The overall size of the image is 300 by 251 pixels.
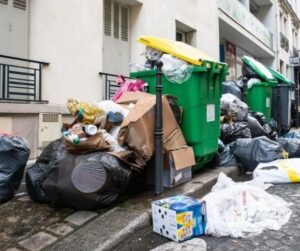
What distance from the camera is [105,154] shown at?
3.13 meters

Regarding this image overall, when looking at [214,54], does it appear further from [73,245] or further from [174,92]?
[73,245]

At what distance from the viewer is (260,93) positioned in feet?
26.0

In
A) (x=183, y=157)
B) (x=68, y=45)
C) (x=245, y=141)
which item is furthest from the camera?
(x=68, y=45)

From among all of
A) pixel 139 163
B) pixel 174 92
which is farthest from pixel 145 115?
pixel 174 92

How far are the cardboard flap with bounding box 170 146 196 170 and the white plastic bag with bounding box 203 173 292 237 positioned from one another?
44cm

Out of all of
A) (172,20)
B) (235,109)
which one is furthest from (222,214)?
(172,20)

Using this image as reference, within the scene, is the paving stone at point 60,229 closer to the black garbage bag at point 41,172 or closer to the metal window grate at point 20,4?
the black garbage bag at point 41,172

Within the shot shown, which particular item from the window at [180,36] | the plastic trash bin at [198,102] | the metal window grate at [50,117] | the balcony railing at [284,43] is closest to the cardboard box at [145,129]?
the plastic trash bin at [198,102]

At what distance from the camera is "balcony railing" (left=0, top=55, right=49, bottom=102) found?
5680 mm

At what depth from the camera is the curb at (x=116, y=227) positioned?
2.63 meters

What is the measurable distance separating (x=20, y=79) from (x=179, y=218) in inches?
163

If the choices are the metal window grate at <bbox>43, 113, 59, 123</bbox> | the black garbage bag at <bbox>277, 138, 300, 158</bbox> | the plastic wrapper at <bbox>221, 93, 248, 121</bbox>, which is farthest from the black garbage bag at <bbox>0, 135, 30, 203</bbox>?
the black garbage bag at <bbox>277, 138, 300, 158</bbox>

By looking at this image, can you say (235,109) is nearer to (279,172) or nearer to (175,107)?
(279,172)

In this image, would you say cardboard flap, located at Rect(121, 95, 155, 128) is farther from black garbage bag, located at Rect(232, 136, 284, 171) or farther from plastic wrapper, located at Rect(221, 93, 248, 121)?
plastic wrapper, located at Rect(221, 93, 248, 121)
